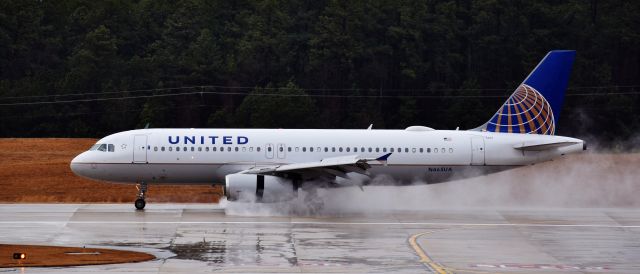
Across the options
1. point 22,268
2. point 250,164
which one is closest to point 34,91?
point 250,164

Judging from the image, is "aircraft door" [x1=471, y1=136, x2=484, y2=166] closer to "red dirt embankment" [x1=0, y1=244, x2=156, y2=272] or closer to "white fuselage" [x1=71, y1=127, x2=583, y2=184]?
"white fuselage" [x1=71, y1=127, x2=583, y2=184]

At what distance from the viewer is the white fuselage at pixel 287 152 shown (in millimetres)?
41906

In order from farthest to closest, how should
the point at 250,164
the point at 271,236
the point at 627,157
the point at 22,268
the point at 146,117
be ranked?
the point at 146,117, the point at 627,157, the point at 250,164, the point at 271,236, the point at 22,268

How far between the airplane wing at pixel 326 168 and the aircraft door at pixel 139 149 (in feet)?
12.5

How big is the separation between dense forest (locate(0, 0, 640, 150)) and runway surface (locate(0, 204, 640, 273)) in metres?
39.4

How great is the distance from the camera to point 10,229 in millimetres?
34125

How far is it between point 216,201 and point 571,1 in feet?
185

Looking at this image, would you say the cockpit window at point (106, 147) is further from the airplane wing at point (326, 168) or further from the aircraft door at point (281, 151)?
the aircraft door at point (281, 151)

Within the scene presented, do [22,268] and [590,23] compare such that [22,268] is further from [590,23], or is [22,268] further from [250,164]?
[590,23]

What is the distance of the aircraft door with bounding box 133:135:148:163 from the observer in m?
41.8

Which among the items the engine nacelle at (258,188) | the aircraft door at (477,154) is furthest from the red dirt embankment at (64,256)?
the aircraft door at (477,154)

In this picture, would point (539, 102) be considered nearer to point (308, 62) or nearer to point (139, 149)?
point (139, 149)

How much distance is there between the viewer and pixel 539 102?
4472 centimetres

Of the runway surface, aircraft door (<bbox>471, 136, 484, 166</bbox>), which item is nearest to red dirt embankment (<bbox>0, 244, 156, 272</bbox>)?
the runway surface
